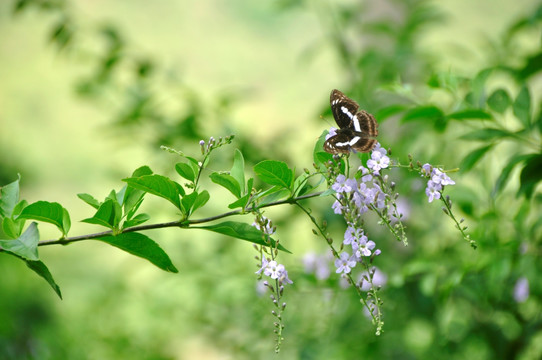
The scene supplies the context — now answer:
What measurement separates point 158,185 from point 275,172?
0.32 feet

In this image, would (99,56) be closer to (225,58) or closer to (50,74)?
(225,58)

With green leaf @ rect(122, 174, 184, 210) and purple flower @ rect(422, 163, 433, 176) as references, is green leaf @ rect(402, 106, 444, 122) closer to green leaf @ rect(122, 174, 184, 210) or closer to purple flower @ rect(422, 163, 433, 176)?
purple flower @ rect(422, 163, 433, 176)

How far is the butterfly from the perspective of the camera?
47cm

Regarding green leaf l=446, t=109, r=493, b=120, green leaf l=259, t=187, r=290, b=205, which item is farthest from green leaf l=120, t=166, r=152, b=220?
green leaf l=446, t=109, r=493, b=120

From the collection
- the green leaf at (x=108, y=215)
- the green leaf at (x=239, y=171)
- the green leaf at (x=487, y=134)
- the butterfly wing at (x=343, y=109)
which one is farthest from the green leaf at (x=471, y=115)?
the green leaf at (x=108, y=215)

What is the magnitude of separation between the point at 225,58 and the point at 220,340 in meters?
2.04

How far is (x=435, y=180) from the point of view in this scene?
1.55 feet

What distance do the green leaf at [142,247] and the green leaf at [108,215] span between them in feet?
0.04

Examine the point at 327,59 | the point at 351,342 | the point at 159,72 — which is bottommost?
the point at 351,342

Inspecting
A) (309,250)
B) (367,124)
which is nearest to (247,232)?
(367,124)

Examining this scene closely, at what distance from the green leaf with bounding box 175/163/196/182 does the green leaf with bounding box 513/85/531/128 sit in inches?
15.7

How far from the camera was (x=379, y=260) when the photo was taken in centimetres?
119

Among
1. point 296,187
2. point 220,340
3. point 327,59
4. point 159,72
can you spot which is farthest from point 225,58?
point 296,187

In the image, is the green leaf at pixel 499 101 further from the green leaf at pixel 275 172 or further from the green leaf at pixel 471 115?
the green leaf at pixel 275 172
